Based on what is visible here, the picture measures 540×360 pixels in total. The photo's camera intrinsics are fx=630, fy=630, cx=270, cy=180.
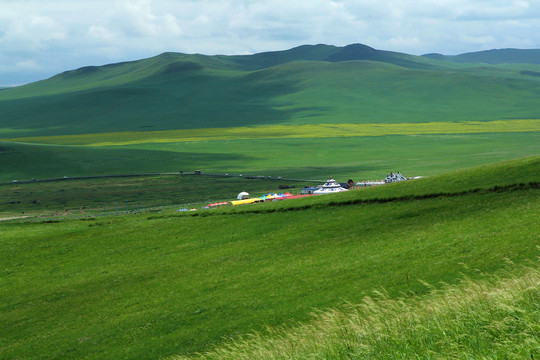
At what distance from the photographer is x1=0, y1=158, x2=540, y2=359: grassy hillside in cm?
2373

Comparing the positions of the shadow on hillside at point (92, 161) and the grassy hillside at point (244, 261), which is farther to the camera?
the shadow on hillside at point (92, 161)

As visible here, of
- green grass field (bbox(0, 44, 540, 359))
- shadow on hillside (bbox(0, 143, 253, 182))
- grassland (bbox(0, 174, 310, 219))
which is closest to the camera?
green grass field (bbox(0, 44, 540, 359))

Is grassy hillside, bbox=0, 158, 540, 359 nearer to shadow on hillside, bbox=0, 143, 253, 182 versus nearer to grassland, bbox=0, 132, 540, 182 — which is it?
grassland, bbox=0, 132, 540, 182

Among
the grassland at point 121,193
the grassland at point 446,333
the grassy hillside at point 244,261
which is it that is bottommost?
the grassland at point 121,193

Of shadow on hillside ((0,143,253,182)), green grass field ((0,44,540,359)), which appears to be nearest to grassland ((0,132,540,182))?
shadow on hillside ((0,143,253,182))

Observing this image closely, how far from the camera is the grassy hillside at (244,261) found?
23734 millimetres

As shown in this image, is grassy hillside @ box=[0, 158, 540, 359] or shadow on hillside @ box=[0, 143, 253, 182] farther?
shadow on hillside @ box=[0, 143, 253, 182]

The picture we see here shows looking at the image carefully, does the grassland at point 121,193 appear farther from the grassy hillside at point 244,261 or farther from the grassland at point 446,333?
the grassland at point 446,333

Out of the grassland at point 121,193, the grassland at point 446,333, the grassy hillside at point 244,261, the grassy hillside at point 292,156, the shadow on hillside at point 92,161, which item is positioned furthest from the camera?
the shadow on hillside at point 92,161

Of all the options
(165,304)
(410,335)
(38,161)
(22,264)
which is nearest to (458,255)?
(165,304)

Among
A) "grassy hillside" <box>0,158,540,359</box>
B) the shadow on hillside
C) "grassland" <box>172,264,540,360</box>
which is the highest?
"grassland" <box>172,264,540,360</box>

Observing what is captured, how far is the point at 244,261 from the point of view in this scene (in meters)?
32.5

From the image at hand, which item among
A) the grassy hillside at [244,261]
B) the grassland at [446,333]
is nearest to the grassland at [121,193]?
the grassy hillside at [244,261]

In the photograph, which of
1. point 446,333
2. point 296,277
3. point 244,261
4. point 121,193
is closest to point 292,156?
point 121,193
